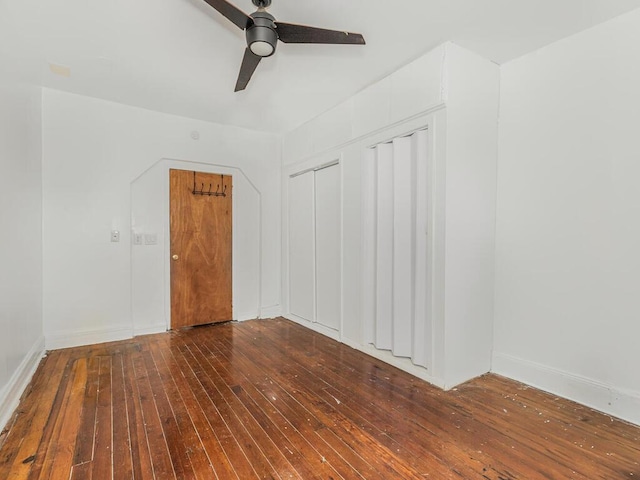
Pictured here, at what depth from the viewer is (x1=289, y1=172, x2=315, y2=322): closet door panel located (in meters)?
4.36

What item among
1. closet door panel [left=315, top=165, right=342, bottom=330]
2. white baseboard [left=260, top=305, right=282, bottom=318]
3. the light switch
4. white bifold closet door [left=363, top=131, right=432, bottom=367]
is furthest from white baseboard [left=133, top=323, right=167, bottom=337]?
white bifold closet door [left=363, top=131, right=432, bottom=367]

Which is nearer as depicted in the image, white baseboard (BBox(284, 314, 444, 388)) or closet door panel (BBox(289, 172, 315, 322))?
white baseboard (BBox(284, 314, 444, 388))

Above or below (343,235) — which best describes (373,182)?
above

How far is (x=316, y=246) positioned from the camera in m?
4.28

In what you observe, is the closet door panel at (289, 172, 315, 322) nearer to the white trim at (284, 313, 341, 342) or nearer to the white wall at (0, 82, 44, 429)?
the white trim at (284, 313, 341, 342)

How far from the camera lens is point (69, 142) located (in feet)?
11.9

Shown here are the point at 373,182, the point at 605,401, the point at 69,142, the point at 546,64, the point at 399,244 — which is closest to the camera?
the point at 605,401

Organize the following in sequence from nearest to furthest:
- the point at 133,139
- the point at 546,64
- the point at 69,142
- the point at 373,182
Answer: the point at 546,64, the point at 373,182, the point at 69,142, the point at 133,139

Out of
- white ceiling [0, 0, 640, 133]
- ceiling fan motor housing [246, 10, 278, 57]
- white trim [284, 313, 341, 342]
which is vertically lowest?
white trim [284, 313, 341, 342]

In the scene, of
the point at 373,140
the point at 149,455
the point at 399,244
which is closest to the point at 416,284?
the point at 399,244

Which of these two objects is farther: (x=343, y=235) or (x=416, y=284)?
(x=343, y=235)

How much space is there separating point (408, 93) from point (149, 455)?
10.7 ft

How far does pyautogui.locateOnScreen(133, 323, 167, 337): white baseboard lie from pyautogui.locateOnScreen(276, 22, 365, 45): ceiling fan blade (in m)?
3.64

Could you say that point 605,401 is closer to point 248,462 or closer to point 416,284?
point 416,284
